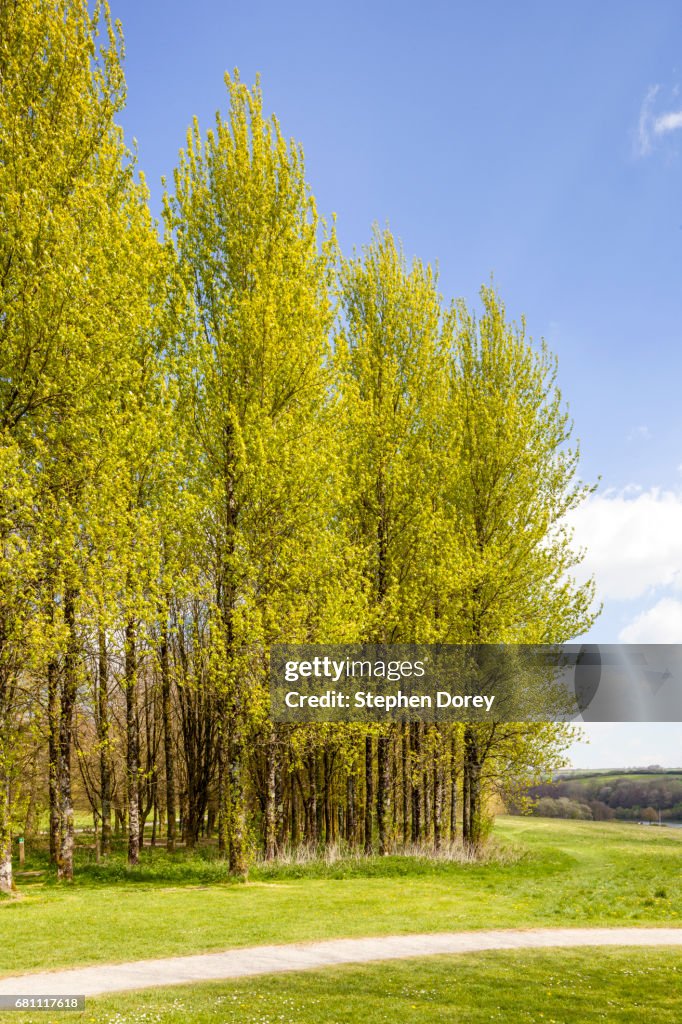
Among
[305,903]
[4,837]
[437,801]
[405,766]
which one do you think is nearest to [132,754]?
[4,837]

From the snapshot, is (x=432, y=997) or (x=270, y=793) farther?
(x=270, y=793)

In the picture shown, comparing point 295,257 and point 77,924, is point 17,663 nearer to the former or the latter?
point 77,924

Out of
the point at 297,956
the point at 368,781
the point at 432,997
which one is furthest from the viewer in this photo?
the point at 368,781

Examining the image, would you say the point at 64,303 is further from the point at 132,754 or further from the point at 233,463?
the point at 132,754

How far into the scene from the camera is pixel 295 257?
18812mm

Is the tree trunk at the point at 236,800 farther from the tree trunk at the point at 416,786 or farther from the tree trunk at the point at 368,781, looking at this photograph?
the tree trunk at the point at 416,786

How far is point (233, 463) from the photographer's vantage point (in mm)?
17391

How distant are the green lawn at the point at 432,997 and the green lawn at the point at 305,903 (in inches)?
85.4

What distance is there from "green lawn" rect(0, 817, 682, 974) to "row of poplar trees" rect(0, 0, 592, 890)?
126 cm

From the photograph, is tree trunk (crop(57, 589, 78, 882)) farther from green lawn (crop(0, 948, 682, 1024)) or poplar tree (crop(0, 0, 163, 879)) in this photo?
green lawn (crop(0, 948, 682, 1024))

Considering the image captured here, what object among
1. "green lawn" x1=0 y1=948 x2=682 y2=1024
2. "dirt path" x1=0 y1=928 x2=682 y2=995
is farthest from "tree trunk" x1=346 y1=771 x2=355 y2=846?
"green lawn" x1=0 y1=948 x2=682 y2=1024

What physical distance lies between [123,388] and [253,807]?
16.5 meters

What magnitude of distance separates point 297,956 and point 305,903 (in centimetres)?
354

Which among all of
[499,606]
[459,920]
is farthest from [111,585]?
[499,606]
